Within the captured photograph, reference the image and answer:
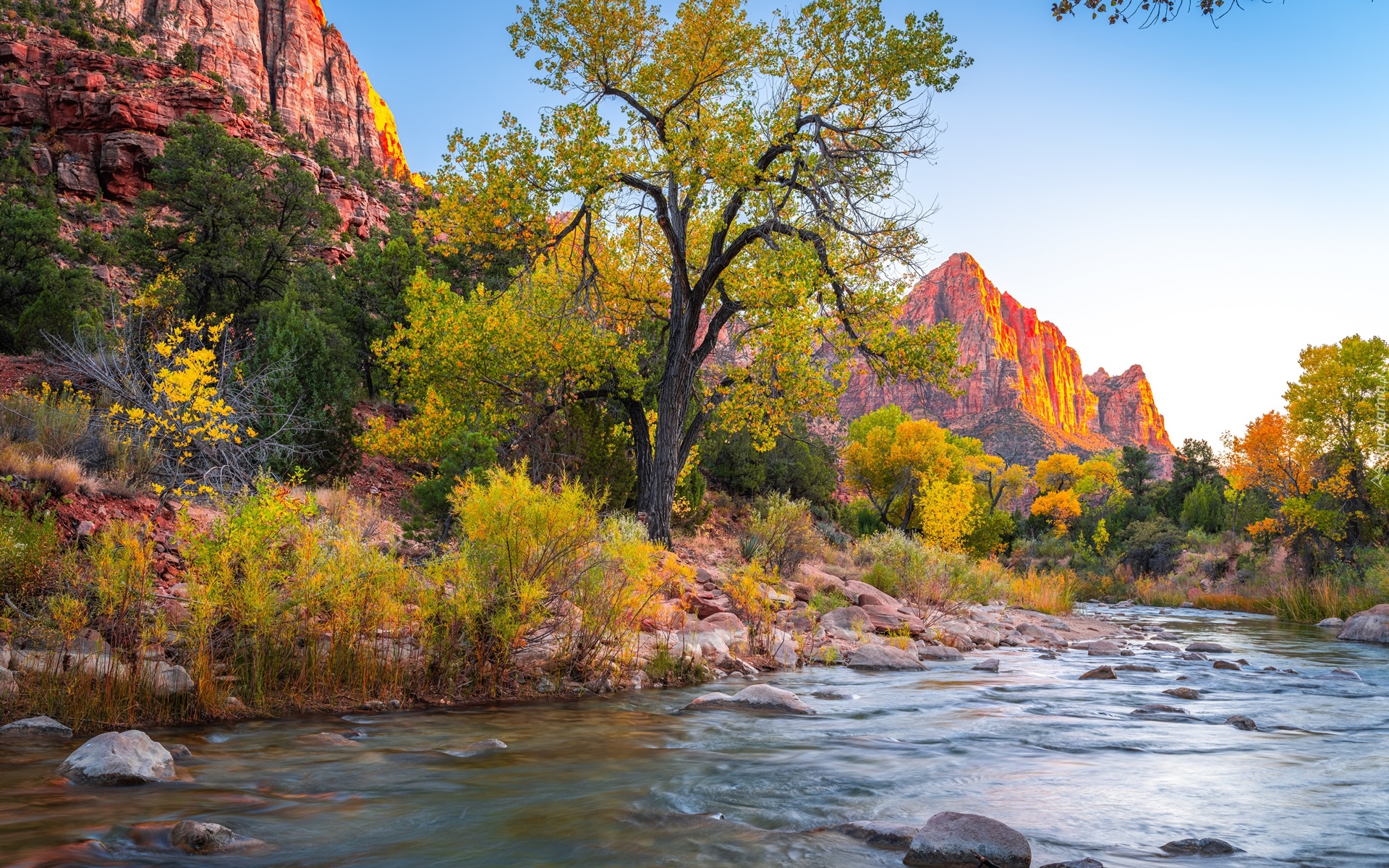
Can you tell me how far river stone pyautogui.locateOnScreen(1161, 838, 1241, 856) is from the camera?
345cm

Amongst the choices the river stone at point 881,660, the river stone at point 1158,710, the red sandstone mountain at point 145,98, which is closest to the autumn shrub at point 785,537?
the river stone at point 881,660

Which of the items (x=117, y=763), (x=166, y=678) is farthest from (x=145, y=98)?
(x=117, y=763)

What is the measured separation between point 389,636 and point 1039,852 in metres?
5.22

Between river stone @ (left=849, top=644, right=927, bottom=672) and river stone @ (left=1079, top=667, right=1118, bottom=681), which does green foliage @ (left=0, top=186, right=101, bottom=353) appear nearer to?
river stone @ (left=849, top=644, right=927, bottom=672)

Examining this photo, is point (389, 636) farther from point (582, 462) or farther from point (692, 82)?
point (692, 82)

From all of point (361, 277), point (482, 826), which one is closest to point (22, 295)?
point (361, 277)

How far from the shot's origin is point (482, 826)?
12.1ft

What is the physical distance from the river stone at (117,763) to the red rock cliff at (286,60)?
8638 cm

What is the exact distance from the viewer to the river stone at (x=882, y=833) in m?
3.50

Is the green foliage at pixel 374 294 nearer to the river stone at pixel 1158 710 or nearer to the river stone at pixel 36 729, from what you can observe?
the river stone at pixel 36 729

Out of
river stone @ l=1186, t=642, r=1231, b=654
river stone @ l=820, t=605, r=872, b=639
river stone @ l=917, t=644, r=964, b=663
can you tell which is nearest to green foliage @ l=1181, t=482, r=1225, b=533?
river stone @ l=1186, t=642, r=1231, b=654

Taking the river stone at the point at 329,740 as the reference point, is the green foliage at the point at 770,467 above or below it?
above

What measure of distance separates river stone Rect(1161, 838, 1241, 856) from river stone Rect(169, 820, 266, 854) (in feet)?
13.4

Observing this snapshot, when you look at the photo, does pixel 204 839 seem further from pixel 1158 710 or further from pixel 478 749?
pixel 1158 710
